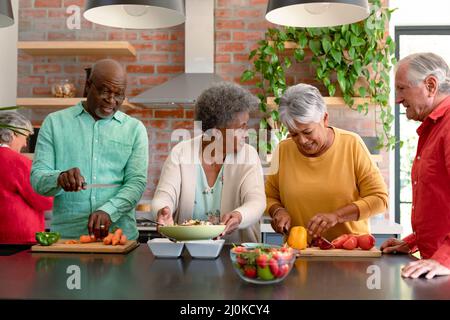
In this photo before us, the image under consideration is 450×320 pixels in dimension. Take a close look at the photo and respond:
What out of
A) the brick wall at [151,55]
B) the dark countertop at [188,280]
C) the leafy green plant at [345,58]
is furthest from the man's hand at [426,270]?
the brick wall at [151,55]

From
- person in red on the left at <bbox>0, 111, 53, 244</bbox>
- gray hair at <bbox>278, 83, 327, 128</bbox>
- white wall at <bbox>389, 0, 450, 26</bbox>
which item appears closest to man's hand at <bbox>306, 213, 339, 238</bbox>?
gray hair at <bbox>278, 83, 327, 128</bbox>

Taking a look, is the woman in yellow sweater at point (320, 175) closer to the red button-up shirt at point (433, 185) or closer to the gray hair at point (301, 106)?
the gray hair at point (301, 106)

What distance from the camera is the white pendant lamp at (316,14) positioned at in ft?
7.37

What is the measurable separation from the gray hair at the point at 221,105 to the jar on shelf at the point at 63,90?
252cm

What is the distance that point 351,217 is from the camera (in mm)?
2367

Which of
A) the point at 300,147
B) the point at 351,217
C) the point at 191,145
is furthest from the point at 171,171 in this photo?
the point at 351,217

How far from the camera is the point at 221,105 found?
7.61 feet

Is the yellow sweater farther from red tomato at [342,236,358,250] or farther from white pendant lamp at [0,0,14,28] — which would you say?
white pendant lamp at [0,0,14,28]

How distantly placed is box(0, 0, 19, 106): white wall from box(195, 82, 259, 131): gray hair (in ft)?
9.17

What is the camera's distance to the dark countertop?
1.43 m

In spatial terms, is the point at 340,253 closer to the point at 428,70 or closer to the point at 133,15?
the point at 428,70

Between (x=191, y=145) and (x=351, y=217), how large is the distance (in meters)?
0.75

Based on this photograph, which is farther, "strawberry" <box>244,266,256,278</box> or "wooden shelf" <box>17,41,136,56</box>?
"wooden shelf" <box>17,41,136,56</box>

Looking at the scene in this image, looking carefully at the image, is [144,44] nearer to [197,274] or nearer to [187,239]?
[187,239]
